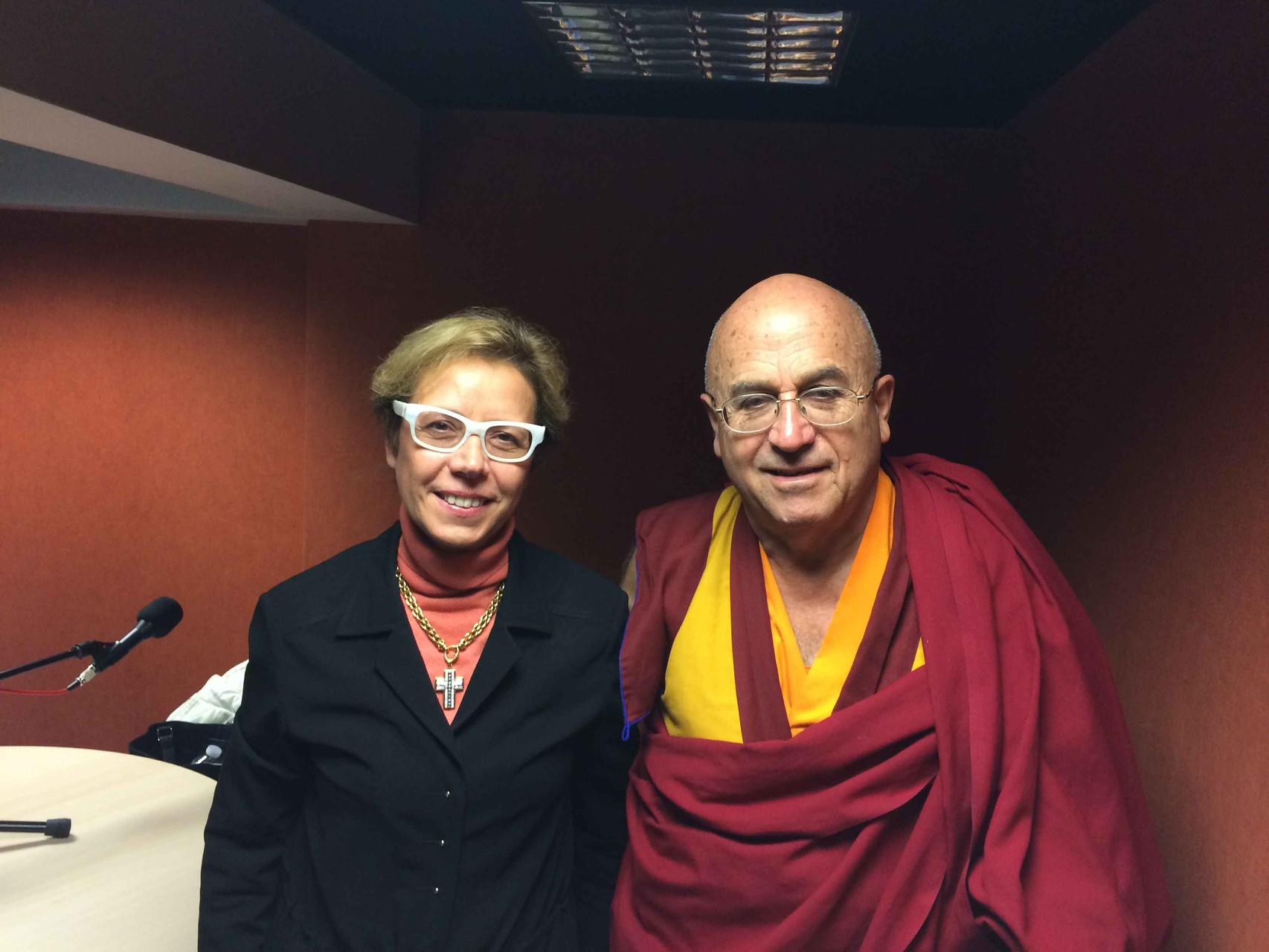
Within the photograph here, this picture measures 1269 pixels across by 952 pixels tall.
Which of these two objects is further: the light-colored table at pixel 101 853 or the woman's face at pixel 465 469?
the light-colored table at pixel 101 853

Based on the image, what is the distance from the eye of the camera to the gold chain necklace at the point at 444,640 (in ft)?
4.30

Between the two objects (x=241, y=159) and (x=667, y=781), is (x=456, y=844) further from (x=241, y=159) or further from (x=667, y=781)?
(x=241, y=159)

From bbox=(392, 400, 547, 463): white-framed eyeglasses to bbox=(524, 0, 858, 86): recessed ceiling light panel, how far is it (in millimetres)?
847

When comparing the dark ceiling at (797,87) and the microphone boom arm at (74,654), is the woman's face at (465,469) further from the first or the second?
the dark ceiling at (797,87)

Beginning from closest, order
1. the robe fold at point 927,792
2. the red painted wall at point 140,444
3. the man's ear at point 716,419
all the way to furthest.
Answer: the robe fold at point 927,792 → the man's ear at point 716,419 → the red painted wall at point 140,444

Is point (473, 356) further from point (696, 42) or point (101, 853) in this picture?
point (101, 853)

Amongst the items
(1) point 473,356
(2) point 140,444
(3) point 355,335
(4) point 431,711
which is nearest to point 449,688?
(4) point 431,711

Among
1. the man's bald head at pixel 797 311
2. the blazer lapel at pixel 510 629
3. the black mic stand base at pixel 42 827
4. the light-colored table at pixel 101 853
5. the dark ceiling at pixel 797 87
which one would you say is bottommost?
the light-colored table at pixel 101 853

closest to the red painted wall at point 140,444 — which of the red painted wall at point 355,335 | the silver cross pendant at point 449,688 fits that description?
the red painted wall at point 355,335

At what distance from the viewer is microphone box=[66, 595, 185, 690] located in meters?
1.40

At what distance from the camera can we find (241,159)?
1682 mm

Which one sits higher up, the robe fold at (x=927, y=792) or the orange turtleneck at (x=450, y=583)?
the orange turtleneck at (x=450, y=583)

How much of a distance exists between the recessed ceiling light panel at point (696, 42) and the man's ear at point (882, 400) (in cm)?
71

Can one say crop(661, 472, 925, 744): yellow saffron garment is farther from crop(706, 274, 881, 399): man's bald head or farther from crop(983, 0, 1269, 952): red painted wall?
crop(983, 0, 1269, 952): red painted wall
